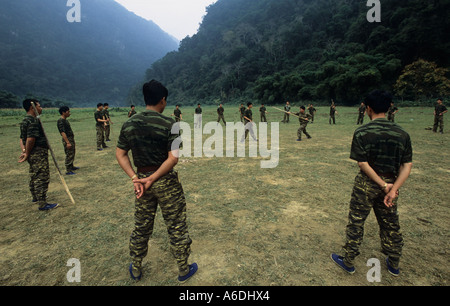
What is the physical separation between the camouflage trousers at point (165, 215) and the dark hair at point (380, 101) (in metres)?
2.52

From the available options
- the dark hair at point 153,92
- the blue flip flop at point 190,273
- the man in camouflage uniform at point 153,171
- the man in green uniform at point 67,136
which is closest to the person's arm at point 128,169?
the man in camouflage uniform at point 153,171

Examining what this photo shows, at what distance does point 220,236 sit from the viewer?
3627mm

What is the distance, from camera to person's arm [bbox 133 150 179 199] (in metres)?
2.35

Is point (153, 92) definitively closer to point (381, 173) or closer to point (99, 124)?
point (381, 173)

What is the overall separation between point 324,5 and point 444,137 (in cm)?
8717

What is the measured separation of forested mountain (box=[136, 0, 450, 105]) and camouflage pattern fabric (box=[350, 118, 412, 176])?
39940mm

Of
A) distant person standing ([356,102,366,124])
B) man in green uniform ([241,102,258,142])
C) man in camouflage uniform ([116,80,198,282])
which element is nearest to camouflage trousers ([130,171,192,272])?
man in camouflage uniform ([116,80,198,282])

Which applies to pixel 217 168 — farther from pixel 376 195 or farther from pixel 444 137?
pixel 444 137

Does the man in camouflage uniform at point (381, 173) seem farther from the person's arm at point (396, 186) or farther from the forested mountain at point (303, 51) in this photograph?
the forested mountain at point (303, 51)

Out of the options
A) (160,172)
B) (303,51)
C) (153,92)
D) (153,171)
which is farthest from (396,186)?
(303,51)

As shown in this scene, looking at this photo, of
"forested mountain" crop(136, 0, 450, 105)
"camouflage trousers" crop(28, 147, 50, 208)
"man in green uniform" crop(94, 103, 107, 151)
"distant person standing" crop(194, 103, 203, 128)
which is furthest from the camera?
"forested mountain" crop(136, 0, 450, 105)

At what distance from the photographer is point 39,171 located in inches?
180

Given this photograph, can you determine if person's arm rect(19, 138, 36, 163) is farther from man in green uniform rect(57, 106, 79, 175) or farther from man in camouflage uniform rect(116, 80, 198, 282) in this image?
man in camouflage uniform rect(116, 80, 198, 282)
